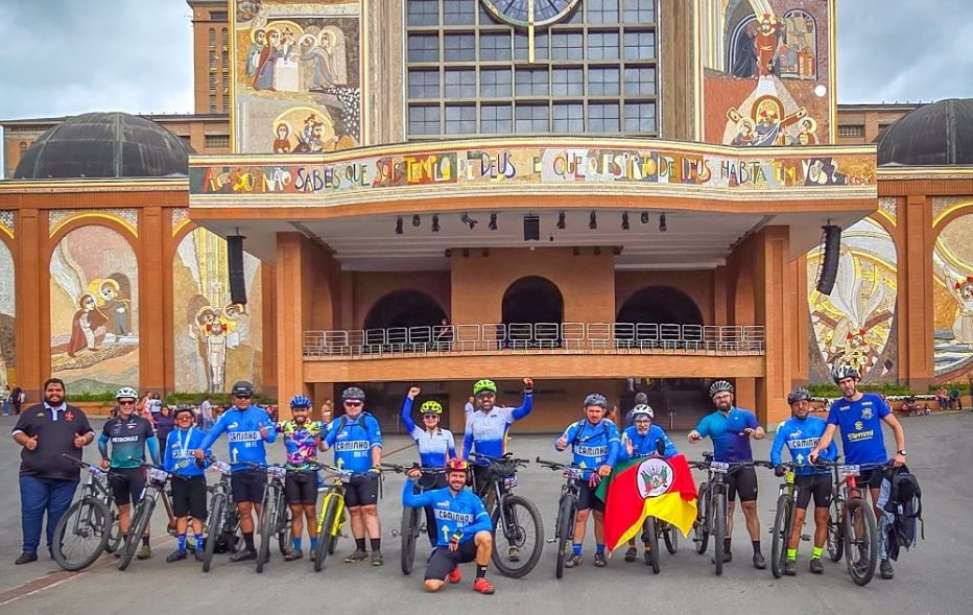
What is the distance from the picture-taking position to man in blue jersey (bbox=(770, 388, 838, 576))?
1034 centimetres

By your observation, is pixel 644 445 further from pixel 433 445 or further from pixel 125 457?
pixel 125 457

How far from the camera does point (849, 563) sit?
995 centimetres

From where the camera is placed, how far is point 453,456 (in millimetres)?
11469

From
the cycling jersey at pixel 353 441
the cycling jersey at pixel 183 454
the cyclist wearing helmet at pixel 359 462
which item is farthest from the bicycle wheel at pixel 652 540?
the cycling jersey at pixel 183 454

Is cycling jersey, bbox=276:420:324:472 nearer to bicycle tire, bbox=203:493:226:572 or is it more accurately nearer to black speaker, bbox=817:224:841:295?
bicycle tire, bbox=203:493:226:572

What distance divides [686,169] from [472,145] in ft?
19.2

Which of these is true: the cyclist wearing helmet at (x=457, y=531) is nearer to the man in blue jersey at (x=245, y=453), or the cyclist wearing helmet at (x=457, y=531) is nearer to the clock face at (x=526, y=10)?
the man in blue jersey at (x=245, y=453)

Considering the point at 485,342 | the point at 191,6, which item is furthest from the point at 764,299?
the point at 191,6

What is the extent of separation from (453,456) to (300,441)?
162cm

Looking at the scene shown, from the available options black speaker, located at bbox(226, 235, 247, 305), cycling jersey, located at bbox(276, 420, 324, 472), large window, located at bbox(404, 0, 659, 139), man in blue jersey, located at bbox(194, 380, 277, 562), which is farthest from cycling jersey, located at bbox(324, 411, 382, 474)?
large window, located at bbox(404, 0, 659, 139)

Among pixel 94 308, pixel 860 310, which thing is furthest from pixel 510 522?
pixel 94 308

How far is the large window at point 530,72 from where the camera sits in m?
38.4

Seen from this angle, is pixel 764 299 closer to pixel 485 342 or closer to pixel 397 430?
pixel 485 342

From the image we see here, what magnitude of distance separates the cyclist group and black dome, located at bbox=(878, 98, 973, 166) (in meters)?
37.7
